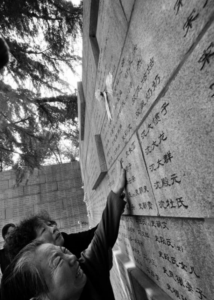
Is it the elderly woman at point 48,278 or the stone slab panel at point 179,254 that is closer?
the stone slab panel at point 179,254

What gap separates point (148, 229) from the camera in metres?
1.25

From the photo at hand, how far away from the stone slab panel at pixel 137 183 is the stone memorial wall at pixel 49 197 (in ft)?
22.4

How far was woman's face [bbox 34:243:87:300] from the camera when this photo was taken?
101 cm

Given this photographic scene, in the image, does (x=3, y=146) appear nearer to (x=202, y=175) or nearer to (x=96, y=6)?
(x=96, y=6)

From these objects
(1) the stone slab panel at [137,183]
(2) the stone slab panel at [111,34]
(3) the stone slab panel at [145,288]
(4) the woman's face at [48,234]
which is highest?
(2) the stone slab panel at [111,34]

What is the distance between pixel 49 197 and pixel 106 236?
7.22 metres

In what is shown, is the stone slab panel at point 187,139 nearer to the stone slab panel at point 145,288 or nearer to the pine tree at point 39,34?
the stone slab panel at point 145,288

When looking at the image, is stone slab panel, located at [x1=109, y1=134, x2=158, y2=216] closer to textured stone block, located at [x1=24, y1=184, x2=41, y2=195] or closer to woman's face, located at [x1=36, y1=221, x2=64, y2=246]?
woman's face, located at [x1=36, y1=221, x2=64, y2=246]

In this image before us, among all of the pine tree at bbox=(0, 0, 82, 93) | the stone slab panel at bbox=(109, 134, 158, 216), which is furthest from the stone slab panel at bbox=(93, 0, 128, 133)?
the pine tree at bbox=(0, 0, 82, 93)

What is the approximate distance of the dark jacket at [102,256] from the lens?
125 centimetres

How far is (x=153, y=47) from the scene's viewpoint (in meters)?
0.85

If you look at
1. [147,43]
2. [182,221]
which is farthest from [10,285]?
[147,43]

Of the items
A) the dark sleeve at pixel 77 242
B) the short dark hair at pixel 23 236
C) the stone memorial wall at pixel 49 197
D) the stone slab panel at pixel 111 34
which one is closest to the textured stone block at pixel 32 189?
the stone memorial wall at pixel 49 197

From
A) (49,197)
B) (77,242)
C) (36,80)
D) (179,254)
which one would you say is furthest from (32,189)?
(179,254)
